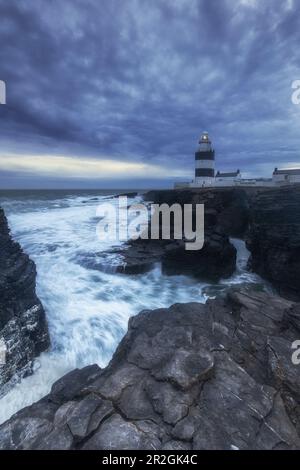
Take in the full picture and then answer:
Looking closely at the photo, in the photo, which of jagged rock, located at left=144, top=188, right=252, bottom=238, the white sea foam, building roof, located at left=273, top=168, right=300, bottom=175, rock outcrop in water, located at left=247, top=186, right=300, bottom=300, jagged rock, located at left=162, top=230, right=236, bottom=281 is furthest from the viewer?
building roof, located at left=273, top=168, right=300, bottom=175

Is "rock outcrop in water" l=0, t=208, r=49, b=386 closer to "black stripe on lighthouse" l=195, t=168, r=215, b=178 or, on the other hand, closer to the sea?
the sea

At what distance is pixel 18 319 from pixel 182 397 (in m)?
4.10

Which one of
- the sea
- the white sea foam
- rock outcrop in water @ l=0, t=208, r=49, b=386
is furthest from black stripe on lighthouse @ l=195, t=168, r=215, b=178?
rock outcrop in water @ l=0, t=208, r=49, b=386

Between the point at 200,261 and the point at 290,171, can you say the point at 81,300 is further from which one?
the point at 290,171

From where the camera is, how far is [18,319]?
18.7 feet

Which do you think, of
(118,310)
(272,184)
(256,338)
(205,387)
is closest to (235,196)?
(272,184)

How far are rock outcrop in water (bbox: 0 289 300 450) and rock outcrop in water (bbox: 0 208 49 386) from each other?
1.39m

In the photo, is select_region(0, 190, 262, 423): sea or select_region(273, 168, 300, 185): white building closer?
select_region(0, 190, 262, 423): sea

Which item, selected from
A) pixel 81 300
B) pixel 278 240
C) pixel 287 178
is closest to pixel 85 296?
pixel 81 300

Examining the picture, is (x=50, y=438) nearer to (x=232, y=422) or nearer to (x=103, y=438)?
(x=103, y=438)

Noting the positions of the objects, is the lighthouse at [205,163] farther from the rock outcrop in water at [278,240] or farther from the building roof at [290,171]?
the rock outcrop in water at [278,240]

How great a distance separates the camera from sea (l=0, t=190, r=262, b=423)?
5.74 m

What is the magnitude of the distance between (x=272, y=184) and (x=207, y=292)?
61.7ft

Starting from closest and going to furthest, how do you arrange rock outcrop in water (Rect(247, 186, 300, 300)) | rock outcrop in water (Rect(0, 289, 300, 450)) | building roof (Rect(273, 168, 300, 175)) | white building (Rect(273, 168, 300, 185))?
1. rock outcrop in water (Rect(0, 289, 300, 450))
2. rock outcrop in water (Rect(247, 186, 300, 300))
3. white building (Rect(273, 168, 300, 185))
4. building roof (Rect(273, 168, 300, 175))
